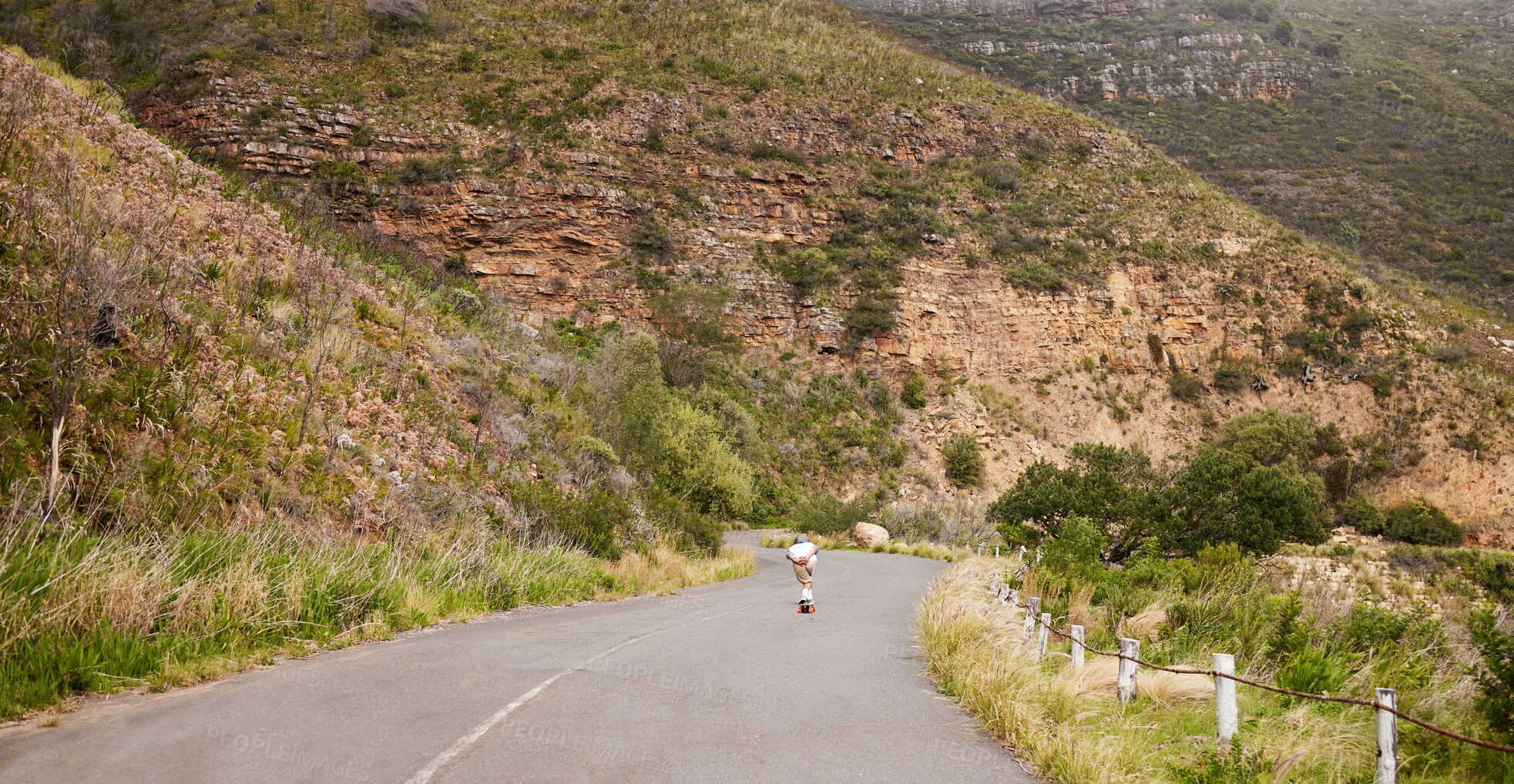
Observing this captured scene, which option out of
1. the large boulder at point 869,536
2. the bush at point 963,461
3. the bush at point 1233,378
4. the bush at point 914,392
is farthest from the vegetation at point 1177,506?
the bush at point 1233,378

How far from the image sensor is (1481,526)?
1639 inches

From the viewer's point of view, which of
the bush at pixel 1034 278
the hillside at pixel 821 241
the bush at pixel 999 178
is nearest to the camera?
the hillside at pixel 821 241

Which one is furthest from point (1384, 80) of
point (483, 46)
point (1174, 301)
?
point (483, 46)

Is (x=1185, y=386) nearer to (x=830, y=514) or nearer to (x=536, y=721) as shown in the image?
(x=830, y=514)

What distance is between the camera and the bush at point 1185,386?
48031mm

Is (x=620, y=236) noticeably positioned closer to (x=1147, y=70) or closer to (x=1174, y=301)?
(x=1174, y=301)

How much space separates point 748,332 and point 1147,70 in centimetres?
7740

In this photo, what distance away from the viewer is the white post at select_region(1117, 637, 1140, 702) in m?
6.55

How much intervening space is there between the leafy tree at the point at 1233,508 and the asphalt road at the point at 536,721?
70.1ft

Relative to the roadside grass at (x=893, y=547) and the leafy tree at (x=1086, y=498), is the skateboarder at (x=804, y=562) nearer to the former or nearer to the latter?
the leafy tree at (x=1086, y=498)

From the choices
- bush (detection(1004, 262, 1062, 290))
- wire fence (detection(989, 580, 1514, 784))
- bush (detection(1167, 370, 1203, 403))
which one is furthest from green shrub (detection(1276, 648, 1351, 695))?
bush (detection(1167, 370, 1203, 403))

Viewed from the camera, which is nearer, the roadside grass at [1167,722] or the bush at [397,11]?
the roadside grass at [1167,722]

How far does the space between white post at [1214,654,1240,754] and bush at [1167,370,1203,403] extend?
49107mm

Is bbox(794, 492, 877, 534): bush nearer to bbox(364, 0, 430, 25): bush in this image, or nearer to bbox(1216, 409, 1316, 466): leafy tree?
bbox(1216, 409, 1316, 466): leafy tree
